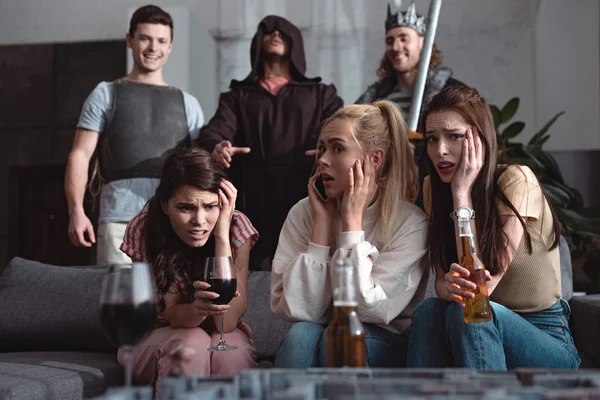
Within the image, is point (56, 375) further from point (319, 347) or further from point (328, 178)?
point (328, 178)

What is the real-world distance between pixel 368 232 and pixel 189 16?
3.43 meters

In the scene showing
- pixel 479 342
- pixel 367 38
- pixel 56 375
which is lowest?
pixel 56 375

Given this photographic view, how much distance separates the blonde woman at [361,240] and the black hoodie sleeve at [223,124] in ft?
3.01

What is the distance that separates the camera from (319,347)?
1.50m

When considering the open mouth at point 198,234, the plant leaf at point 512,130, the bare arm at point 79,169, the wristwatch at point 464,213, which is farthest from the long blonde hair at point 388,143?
the plant leaf at point 512,130

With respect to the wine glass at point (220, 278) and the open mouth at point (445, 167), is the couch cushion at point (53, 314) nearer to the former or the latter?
the wine glass at point (220, 278)

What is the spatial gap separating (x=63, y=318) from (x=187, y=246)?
0.53 metres

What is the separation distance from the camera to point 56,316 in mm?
2152

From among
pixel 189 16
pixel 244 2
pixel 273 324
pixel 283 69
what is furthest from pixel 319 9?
pixel 273 324

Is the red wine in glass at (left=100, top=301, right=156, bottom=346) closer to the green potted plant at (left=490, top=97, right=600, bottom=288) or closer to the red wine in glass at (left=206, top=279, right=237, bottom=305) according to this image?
the red wine in glass at (left=206, top=279, right=237, bottom=305)

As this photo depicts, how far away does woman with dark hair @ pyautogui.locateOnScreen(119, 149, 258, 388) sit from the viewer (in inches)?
70.2

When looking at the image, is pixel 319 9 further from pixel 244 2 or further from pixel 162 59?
pixel 162 59

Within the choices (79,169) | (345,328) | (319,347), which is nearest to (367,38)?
(79,169)

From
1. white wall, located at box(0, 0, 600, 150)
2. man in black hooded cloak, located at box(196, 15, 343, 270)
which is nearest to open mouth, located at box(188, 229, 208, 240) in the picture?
man in black hooded cloak, located at box(196, 15, 343, 270)
